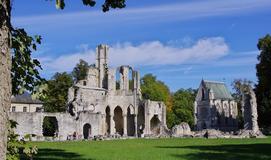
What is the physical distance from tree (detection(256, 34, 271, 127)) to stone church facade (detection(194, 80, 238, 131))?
48.8 feet

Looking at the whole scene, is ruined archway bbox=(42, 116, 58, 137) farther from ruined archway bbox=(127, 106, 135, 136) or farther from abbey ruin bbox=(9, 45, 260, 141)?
ruined archway bbox=(127, 106, 135, 136)

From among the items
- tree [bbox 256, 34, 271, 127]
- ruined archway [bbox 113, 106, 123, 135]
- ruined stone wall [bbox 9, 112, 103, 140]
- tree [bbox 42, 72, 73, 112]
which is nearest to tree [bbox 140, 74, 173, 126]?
ruined archway [bbox 113, 106, 123, 135]

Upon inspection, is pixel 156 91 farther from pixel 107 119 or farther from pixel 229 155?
pixel 229 155

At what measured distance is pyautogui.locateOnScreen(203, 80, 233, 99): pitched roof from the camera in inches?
2901

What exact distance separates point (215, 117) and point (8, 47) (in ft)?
225

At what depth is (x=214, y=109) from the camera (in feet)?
232

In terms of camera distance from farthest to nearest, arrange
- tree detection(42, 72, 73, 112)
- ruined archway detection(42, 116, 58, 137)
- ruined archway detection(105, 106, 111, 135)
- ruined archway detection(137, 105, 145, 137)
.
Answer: tree detection(42, 72, 73, 112) < ruined archway detection(105, 106, 111, 135) < ruined archway detection(137, 105, 145, 137) < ruined archway detection(42, 116, 58, 137)

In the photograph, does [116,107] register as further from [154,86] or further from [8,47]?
[8,47]

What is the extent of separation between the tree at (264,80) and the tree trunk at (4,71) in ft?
165

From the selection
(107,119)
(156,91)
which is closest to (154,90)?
(156,91)

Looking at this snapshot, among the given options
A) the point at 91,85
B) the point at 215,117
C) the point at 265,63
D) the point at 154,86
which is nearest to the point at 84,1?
the point at 265,63

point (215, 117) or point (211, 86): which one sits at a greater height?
point (211, 86)

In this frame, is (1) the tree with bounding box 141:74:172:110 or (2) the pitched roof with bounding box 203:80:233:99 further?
(1) the tree with bounding box 141:74:172:110

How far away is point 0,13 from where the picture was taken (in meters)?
3.71
